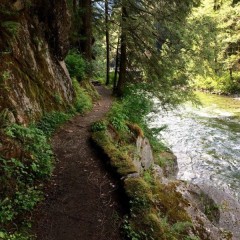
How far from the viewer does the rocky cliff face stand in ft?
22.8

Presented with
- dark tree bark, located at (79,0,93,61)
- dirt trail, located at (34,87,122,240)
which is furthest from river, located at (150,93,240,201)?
→ dirt trail, located at (34,87,122,240)

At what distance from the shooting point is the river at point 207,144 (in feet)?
35.6

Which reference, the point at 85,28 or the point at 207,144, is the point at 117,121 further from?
the point at 85,28

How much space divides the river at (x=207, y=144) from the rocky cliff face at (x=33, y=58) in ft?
16.9

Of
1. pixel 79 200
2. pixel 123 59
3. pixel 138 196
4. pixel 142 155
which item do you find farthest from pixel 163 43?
pixel 79 200

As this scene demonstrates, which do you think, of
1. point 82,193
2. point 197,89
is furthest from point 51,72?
point 197,89

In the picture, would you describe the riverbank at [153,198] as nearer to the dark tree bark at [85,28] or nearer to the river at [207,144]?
the river at [207,144]

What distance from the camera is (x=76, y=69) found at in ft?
43.0

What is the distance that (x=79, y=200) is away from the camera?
16.9 feet

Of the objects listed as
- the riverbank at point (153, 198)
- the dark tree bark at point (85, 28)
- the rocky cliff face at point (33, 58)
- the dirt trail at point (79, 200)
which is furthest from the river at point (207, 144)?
the dirt trail at point (79, 200)

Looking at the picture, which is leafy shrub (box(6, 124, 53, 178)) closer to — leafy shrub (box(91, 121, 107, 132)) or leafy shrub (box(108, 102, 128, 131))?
leafy shrub (box(91, 121, 107, 132))

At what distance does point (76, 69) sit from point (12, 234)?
982 cm

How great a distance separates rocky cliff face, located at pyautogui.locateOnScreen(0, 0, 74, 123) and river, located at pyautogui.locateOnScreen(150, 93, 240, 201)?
5143mm

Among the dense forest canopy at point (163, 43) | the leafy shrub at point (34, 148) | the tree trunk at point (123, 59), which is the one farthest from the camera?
the tree trunk at point (123, 59)
